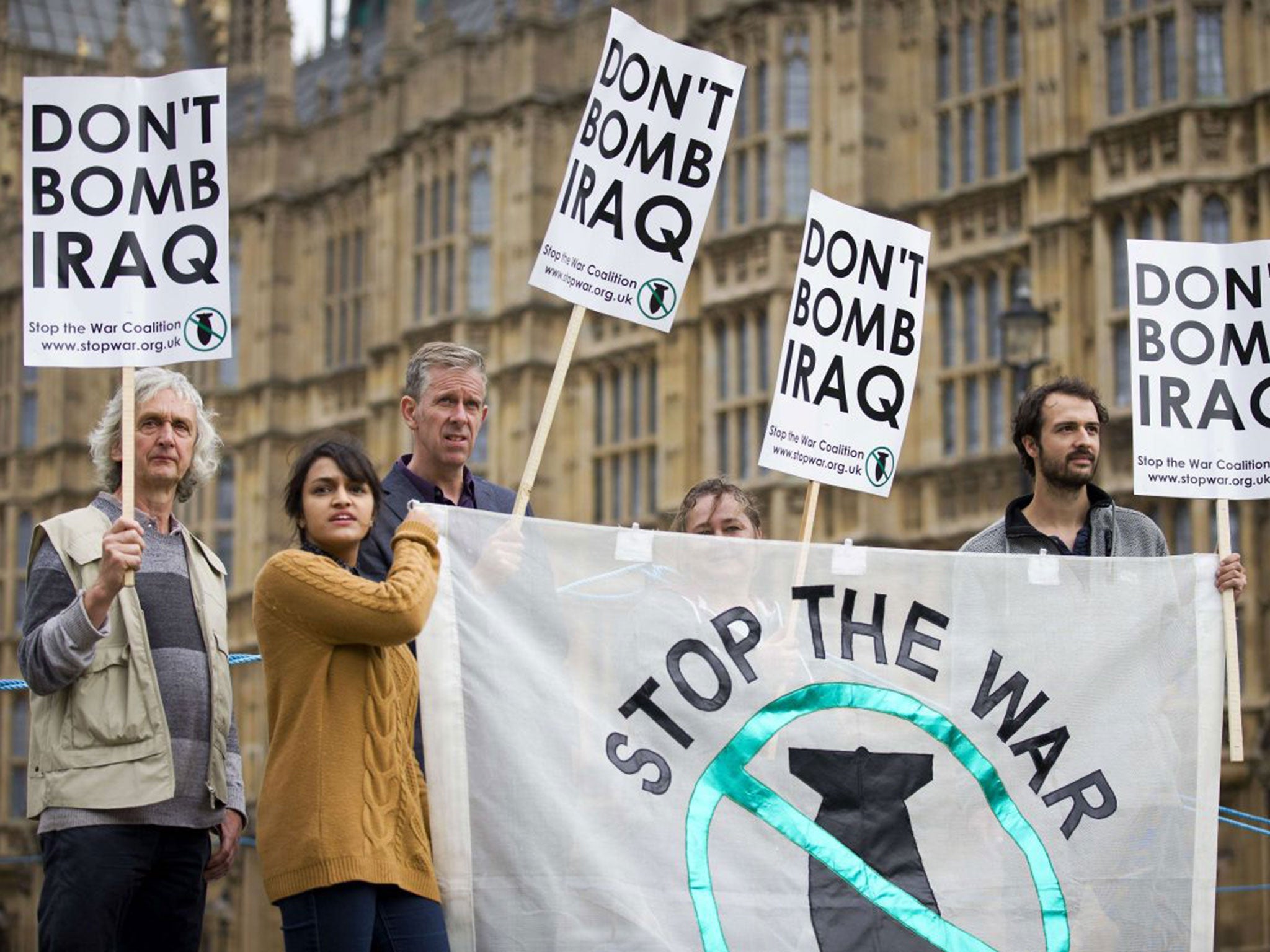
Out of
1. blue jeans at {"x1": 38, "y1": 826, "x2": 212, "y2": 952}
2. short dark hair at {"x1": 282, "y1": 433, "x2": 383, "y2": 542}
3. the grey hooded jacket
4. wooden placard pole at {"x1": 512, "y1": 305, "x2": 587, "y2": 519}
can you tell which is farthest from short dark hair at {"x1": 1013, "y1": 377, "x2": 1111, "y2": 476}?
blue jeans at {"x1": 38, "y1": 826, "x2": 212, "y2": 952}

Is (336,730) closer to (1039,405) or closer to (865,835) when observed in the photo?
(865,835)

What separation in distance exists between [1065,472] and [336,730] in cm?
250

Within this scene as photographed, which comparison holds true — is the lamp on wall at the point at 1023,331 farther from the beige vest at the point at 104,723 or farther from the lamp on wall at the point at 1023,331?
the beige vest at the point at 104,723

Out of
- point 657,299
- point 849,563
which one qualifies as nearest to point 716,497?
point 849,563

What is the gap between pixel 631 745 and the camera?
6012 mm

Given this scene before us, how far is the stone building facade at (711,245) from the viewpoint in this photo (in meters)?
20.0

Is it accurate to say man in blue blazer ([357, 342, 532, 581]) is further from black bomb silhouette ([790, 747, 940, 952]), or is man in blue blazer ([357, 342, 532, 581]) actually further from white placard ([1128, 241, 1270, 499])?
white placard ([1128, 241, 1270, 499])

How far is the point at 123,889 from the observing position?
5.49 meters

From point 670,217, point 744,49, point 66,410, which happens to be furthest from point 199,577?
point 66,410

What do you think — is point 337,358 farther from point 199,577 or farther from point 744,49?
point 199,577

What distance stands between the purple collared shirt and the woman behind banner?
96cm

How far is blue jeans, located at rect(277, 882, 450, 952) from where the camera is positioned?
17.0 feet

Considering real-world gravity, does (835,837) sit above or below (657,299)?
below

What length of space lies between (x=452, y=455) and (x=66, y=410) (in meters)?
30.4
